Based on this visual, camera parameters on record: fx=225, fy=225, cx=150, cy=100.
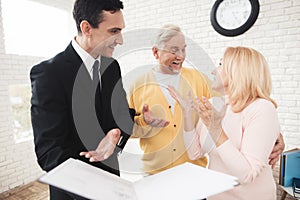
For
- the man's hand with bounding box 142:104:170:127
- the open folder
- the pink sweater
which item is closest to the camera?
the open folder

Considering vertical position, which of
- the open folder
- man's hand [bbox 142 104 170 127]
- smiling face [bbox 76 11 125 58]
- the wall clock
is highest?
the wall clock

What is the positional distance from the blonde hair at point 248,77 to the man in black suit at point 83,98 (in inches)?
19.6

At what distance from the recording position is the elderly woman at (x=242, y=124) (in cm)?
81

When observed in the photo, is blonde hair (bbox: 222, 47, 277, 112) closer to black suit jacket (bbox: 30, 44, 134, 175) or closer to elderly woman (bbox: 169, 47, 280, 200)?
elderly woman (bbox: 169, 47, 280, 200)

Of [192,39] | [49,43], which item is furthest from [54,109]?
[49,43]

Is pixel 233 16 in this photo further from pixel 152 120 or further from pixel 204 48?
pixel 152 120

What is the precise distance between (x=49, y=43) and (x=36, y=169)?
167 centimetres

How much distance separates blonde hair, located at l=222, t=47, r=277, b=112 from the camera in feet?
2.94

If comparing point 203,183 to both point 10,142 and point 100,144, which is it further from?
point 10,142

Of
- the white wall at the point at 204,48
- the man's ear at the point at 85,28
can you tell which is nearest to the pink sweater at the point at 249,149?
the man's ear at the point at 85,28

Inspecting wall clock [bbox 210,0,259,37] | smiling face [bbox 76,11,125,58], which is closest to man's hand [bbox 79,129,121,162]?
smiling face [bbox 76,11,125,58]

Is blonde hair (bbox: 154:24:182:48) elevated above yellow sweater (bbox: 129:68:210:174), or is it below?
above

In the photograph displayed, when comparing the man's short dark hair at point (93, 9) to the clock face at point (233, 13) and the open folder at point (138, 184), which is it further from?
the clock face at point (233, 13)

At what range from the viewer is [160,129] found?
1146 millimetres
